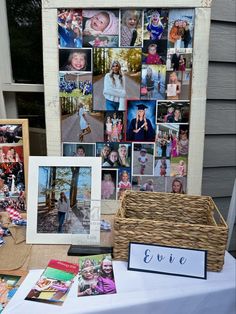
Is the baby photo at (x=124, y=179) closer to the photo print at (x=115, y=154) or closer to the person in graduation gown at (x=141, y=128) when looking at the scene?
the photo print at (x=115, y=154)

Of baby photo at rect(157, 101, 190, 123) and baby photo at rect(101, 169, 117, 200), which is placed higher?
baby photo at rect(157, 101, 190, 123)

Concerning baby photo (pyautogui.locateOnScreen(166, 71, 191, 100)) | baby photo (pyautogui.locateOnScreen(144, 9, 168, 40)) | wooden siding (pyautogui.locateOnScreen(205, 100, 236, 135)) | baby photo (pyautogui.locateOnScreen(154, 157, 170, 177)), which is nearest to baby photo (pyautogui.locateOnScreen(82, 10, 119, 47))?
baby photo (pyautogui.locateOnScreen(144, 9, 168, 40))

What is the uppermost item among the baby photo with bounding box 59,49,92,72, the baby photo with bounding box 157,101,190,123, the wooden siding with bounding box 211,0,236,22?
the wooden siding with bounding box 211,0,236,22

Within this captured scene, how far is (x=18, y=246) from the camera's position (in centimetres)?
90

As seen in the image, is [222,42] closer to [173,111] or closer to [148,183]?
[173,111]

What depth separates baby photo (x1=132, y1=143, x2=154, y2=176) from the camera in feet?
3.47

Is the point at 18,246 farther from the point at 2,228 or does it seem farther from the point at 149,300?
the point at 149,300

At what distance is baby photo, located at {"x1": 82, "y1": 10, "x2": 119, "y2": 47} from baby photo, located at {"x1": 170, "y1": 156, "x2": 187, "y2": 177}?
0.50 m

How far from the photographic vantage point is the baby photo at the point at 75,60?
3.18ft

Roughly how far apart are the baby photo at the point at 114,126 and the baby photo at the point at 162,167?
0.17 metres

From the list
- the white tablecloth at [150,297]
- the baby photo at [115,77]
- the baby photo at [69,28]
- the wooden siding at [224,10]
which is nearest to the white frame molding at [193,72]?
the baby photo at [69,28]

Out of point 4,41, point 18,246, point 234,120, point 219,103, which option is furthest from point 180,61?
point 18,246

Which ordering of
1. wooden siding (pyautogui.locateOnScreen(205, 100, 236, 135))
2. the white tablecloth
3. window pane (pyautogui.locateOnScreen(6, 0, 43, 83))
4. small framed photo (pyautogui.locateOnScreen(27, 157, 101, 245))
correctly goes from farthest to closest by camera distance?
1. wooden siding (pyautogui.locateOnScreen(205, 100, 236, 135))
2. window pane (pyautogui.locateOnScreen(6, 0, 43, 83))
3. small framed photo (pyautogui.locateOnScreen(27, 157, 101, 245))
4. the white tablecloth

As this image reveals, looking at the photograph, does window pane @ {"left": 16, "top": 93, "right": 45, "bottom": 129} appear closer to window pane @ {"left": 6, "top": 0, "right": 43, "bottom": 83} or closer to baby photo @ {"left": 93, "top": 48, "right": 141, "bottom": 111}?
window pane @ {"left": 6, "top": 0, "right": 43, "bottom": 83}
